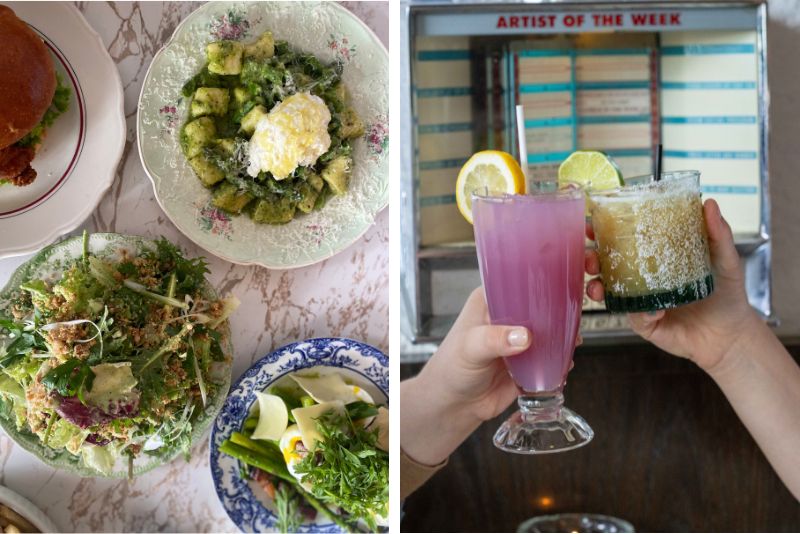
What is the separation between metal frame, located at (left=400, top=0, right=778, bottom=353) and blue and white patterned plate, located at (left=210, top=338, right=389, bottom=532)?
18cm

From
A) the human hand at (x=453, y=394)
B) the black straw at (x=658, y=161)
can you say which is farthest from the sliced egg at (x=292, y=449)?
the black straw at (x=658, y=161)

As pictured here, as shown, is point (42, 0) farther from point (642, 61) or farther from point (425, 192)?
point (642, 61)

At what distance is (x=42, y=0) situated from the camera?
1.38 metres

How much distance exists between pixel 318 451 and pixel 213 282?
0.41 metres

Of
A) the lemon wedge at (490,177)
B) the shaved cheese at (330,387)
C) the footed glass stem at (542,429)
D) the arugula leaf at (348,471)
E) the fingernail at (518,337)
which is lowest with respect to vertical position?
the arugula leaf at (348,471)

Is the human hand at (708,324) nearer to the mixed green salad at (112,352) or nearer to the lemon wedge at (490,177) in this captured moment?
the lemon wedge at (490,177)

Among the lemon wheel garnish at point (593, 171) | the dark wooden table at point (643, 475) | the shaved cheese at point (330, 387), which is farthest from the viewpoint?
the dark wooden table at point (643, 475)

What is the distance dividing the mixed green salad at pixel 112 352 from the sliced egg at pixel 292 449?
17 cm

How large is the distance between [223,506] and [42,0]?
1.06 metres

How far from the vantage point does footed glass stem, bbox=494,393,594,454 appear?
1042 millimetres

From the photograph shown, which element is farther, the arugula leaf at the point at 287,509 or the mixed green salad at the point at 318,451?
the arugula leaf at the point at 287,509

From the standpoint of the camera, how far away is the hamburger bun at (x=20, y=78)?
1263 millimetres

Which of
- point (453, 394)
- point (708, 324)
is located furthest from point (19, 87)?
point (708, 324)

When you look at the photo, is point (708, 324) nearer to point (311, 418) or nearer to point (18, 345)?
point (311, 418)
